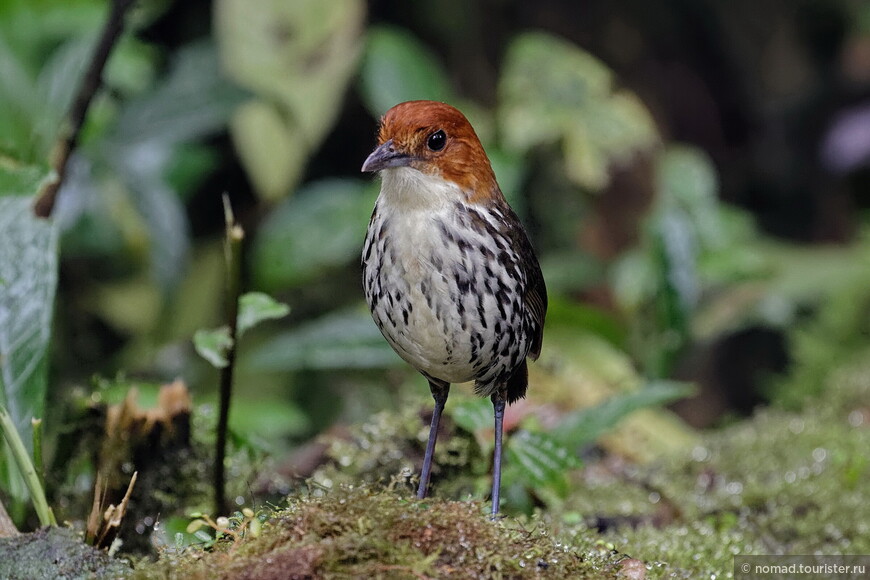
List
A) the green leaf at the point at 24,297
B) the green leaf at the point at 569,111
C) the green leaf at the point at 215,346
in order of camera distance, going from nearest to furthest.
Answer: the green leaf at the point at 215,346 < the green leaf at the point at 24,297 < the green leaf at the point at 569,111

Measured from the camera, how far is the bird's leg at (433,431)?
8.84 feet

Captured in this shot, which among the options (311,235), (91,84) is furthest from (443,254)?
(311,235)

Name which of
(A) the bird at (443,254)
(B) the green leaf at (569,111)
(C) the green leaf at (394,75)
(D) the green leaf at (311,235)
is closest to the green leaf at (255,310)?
(A) the bird at (443,254)

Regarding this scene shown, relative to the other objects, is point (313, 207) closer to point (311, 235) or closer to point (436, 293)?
point (311, 235)

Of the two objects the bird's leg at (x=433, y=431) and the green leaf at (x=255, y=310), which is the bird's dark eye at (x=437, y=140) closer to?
the green leaf at (x=255, y=310)

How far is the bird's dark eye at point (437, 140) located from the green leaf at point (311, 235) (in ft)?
7.96

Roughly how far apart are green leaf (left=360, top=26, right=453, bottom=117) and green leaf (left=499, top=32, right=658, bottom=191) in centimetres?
43

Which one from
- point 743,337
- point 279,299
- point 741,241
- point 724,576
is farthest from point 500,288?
point 743,337

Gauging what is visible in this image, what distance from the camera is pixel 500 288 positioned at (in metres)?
2.47

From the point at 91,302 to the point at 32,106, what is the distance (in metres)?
1.47

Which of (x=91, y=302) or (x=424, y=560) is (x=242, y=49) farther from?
(x=424, y=560)

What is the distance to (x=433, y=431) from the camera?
279 cm

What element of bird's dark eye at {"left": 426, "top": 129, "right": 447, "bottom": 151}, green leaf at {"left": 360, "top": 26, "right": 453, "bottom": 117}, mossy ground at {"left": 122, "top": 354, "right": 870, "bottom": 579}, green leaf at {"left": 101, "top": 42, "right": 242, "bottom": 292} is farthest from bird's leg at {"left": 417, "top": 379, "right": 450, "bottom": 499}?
green leaf at {"left": 360, "top": 26, "right": 453, "bottom": 117}

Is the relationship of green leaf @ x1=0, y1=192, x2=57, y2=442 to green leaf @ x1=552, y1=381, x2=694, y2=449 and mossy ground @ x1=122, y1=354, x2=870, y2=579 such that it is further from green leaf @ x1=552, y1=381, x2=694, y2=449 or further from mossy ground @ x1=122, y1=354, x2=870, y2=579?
green leaf @ x1=552, y1=381, x2=694, y2=449
